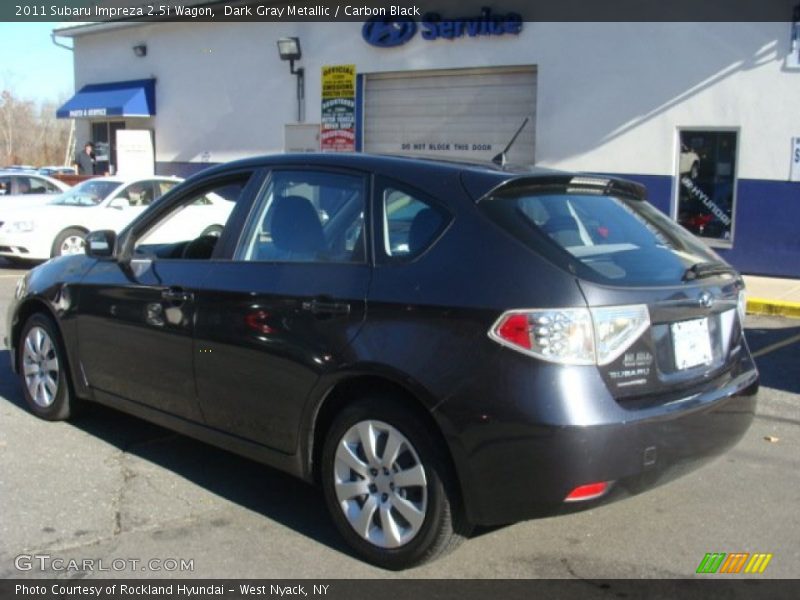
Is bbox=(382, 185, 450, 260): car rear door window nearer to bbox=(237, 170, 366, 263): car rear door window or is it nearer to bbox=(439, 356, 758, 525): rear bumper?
bbox=(237, 170, 366, 263): car rear door window

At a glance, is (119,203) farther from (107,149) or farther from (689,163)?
(107,149)

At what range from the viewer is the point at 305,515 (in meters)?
4.57

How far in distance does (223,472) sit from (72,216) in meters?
10.5

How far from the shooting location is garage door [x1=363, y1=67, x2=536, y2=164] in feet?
53.0

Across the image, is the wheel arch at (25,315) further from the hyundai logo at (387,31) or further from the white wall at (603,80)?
the hyundai logo at (387,31)

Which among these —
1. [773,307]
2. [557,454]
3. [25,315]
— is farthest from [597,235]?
[773,307]

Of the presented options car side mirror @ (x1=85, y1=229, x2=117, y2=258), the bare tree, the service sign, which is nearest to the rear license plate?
car side mirror @ (x1=85, y1=229, x2=117, y2=258)

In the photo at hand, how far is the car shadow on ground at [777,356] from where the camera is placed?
7328mm

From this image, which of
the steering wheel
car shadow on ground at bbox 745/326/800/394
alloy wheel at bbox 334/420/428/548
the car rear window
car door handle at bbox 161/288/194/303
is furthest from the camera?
car shadow on ground at bbox 745/326/800/394

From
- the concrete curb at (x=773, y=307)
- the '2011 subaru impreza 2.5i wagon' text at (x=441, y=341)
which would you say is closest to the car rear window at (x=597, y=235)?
the '2011 subaru impreza 2.5i wagon' text at (x=441, y=341)

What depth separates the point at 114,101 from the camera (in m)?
22.7

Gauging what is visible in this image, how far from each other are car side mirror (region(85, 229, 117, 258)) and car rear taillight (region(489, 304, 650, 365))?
2.79m

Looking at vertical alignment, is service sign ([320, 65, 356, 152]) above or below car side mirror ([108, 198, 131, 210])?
above

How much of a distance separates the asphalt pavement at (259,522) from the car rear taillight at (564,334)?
105 centimetres
